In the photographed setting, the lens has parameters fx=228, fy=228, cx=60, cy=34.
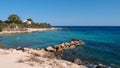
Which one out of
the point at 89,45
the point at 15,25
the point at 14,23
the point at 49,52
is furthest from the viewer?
the point at 14,23

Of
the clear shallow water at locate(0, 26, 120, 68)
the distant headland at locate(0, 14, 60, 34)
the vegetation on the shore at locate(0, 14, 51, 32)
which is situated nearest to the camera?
the clear shallow water at locate(0, 26, 120, 68)

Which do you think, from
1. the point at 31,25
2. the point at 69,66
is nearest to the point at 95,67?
the point at 69,66

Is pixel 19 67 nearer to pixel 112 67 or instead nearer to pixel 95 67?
pixel 95 67

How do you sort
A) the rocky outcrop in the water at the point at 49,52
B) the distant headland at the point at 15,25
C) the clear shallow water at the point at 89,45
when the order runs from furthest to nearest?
the distant headland at the point at 15,25, the clear shallow water at the point at 89,45, the rocky outcrop in the water at the point at 49,52


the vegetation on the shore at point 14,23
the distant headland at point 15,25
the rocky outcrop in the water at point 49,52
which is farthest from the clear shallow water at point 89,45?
the vegetation on the shore at point 14,23

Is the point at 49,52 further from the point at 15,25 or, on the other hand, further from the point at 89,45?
the point at 15,25

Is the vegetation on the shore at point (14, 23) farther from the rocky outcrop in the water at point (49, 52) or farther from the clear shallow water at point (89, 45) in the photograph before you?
the rocky outcrop in the water at point (49, 52)

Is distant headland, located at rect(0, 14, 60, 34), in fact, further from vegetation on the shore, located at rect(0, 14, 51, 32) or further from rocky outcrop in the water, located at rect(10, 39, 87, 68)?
rocky outcrop in the water, located at rect(10, 39, 87, 68)

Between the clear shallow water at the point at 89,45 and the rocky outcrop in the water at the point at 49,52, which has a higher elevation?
the rocky outcrop in the water at the point at 49,52

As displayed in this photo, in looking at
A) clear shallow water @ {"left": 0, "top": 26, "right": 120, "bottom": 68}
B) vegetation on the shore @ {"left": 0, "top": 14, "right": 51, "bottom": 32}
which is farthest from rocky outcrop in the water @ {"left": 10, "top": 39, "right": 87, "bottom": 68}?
vegetation on the shore @ {"left": 0, "top": 14, "right": 51, "bottom": 32}

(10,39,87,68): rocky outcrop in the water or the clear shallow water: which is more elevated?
(10,39,87,68): rocky outcrop in the water

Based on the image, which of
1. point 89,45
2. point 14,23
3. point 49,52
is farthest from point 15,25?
point 49,52

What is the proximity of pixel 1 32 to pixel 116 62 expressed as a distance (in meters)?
76.5

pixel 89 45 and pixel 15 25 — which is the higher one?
pixel 15 25
